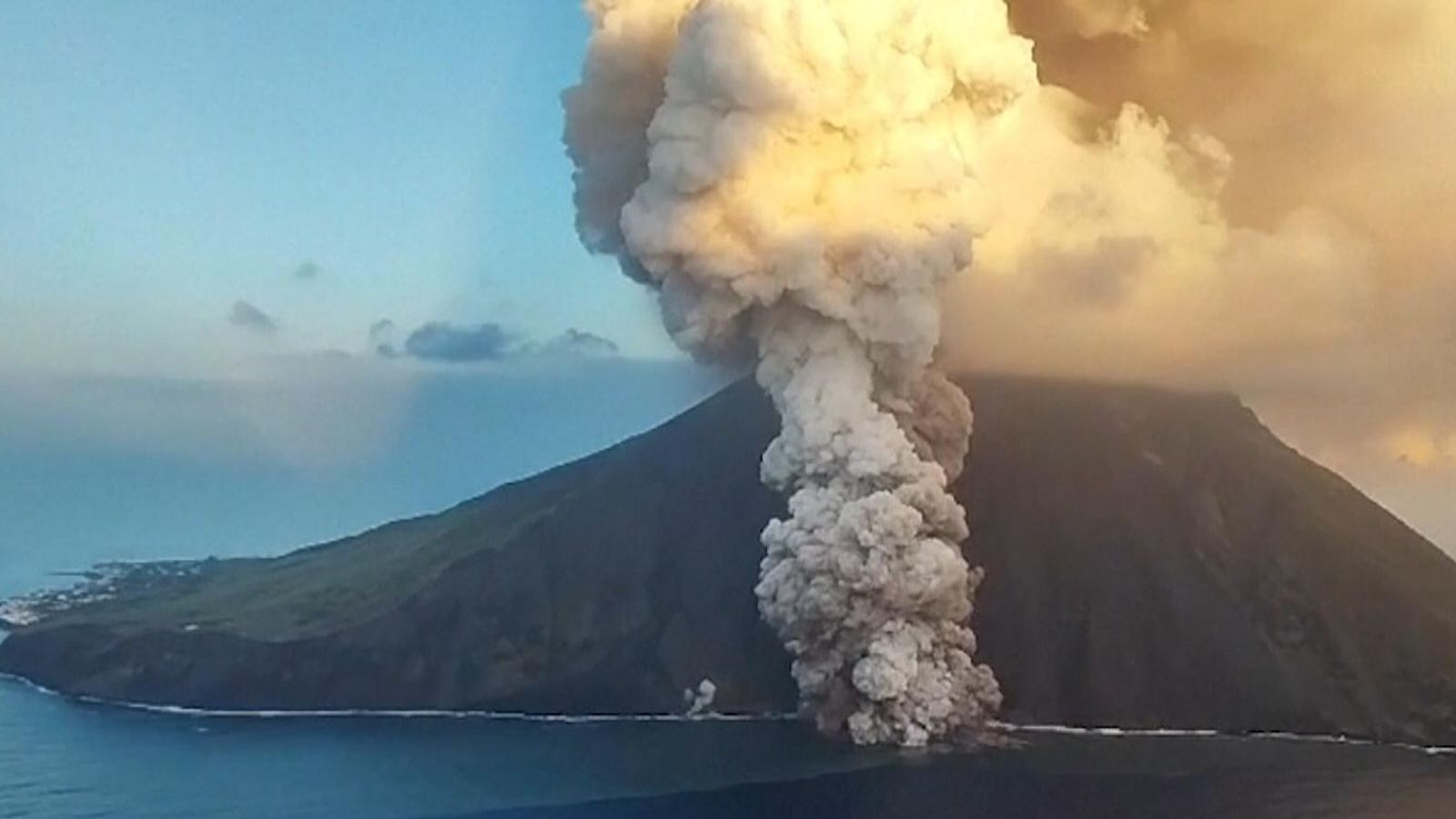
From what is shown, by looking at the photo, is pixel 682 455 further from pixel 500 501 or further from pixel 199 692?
pixel 199 692

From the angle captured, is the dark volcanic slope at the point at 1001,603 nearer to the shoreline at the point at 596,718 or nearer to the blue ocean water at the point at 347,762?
the shoreline at the point at 596,718

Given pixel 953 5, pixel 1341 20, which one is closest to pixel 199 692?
pixel 953 5

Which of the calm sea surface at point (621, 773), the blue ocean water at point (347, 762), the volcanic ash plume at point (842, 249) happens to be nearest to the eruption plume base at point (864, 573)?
the volcanic ash plume at point (842, 249)

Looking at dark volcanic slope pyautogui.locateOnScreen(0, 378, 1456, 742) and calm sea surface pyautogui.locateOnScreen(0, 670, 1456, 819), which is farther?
dark volcanic slope pyautogui.locateOnScreen(0, 378, 1456, 742)

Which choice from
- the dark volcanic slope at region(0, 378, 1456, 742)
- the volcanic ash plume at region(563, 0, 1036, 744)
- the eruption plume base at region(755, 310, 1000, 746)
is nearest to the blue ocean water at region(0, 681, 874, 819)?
the dark volcanic slope at region(0, 378, 1456, 742)

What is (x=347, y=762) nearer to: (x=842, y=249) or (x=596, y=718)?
(x=596, y=718)

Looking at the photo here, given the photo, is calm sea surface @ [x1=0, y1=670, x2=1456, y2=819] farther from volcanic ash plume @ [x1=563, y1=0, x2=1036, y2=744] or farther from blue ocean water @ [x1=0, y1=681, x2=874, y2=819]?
volcanic ash plume @ [x1=563, y1=0, x2=1036, y2=744]
